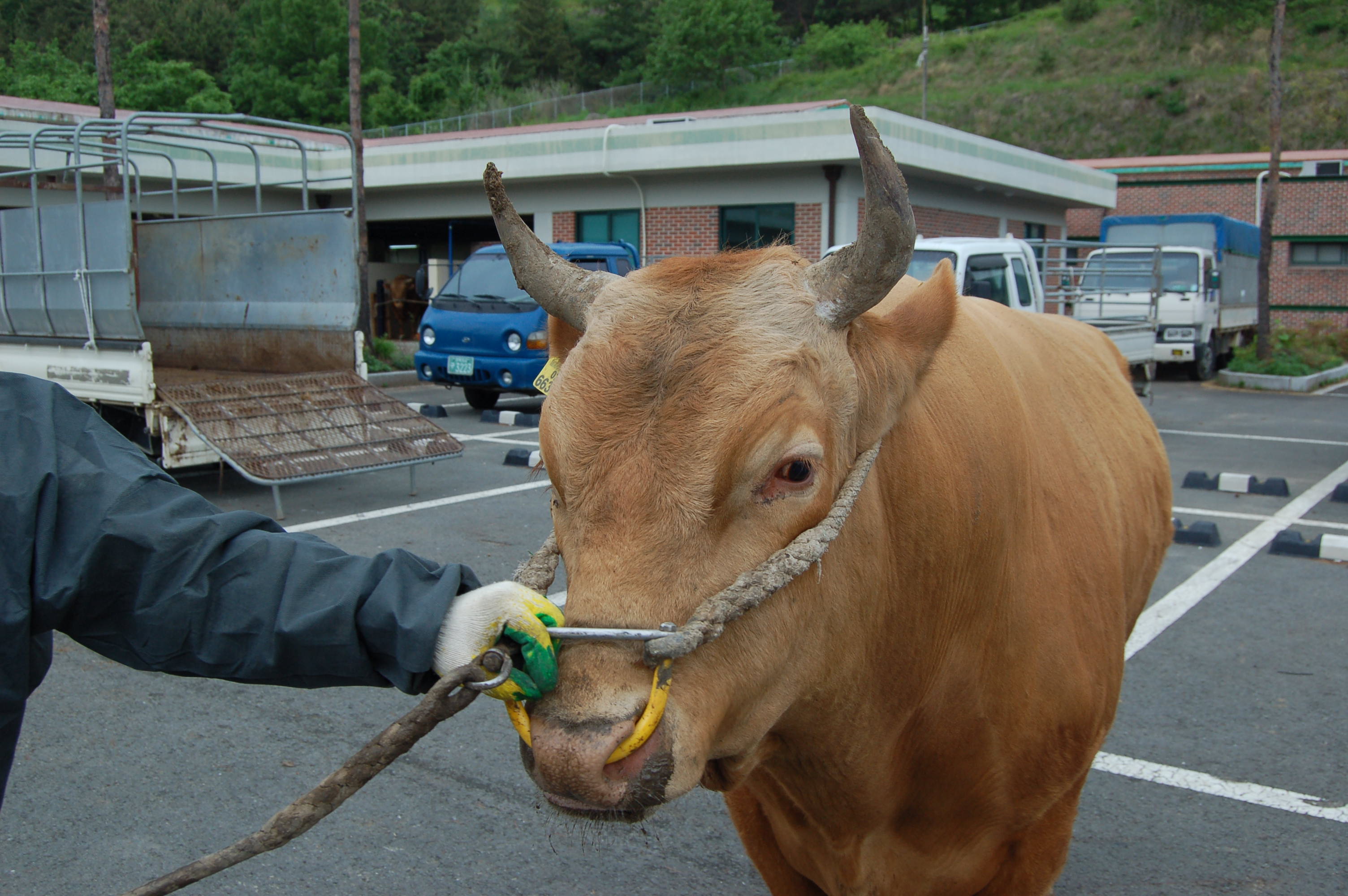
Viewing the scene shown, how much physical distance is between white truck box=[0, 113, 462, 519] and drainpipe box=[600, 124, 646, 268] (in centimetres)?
1078

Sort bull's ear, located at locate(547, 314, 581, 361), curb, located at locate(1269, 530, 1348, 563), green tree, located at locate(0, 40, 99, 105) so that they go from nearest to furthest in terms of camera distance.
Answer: bull's ear, located at locate(547, 314, 581, 361) < curb, located at locate(1269, 530, 1348, 563) < green tree, located at locate(0, 40, 99, 105)

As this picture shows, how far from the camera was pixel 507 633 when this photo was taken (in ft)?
5.59

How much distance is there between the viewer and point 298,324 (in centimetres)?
991

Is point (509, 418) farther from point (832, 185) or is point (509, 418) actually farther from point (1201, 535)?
point (832, 185)

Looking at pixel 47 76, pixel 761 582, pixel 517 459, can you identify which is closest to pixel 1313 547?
pixel 517 459

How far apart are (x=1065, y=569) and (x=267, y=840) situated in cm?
191

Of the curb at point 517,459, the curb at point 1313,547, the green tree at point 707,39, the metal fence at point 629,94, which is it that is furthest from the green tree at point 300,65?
the curb at point 1313,547

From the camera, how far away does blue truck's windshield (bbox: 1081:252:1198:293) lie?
62.9 ft

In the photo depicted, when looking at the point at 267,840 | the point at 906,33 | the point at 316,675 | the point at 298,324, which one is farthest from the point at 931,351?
the point at 906,33

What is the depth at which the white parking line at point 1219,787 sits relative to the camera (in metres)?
3.78

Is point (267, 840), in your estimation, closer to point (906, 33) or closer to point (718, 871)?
point (718, 871)

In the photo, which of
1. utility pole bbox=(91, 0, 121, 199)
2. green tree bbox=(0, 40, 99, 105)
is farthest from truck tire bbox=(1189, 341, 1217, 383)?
green tree bbox=(0, 40, 99, 105)

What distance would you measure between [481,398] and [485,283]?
62.9 inches

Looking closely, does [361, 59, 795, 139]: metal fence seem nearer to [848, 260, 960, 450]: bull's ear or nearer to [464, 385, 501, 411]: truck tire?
[464, 385, 501, 411]: truck tire
